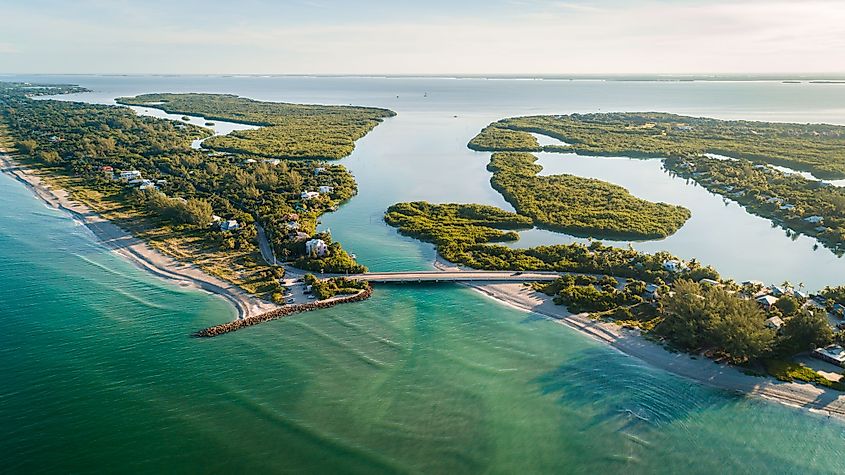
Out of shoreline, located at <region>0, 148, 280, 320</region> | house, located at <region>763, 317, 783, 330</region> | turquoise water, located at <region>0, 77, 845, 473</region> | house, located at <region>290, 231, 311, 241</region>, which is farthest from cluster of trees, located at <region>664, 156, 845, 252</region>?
shoreline, located at <region>0, 148, 280, 320</region>

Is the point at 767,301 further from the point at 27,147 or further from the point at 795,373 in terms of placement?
the point at 27,147

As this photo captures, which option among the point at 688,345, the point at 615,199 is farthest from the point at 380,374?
the point at 615,199

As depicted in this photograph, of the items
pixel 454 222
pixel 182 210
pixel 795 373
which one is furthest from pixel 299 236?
pixel 795 373

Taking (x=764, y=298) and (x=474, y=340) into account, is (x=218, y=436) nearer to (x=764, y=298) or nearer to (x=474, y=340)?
(x=474, y=340)

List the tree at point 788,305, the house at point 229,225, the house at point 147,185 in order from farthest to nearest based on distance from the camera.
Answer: the house at point 147,185 < the house at point 229,225 < the tree at point 788,305

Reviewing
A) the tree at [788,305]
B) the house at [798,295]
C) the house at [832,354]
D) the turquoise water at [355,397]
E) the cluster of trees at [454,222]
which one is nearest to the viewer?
the turquoise water at [355,397]

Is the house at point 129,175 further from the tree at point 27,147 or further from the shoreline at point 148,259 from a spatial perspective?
the tree at point 27,147

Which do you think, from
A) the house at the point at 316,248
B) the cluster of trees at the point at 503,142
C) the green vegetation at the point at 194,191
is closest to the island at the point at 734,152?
the cluster of trees at the point at 503,142

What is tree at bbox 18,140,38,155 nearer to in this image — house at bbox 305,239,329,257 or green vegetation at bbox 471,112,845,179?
house at bbox 305,239,329,257
